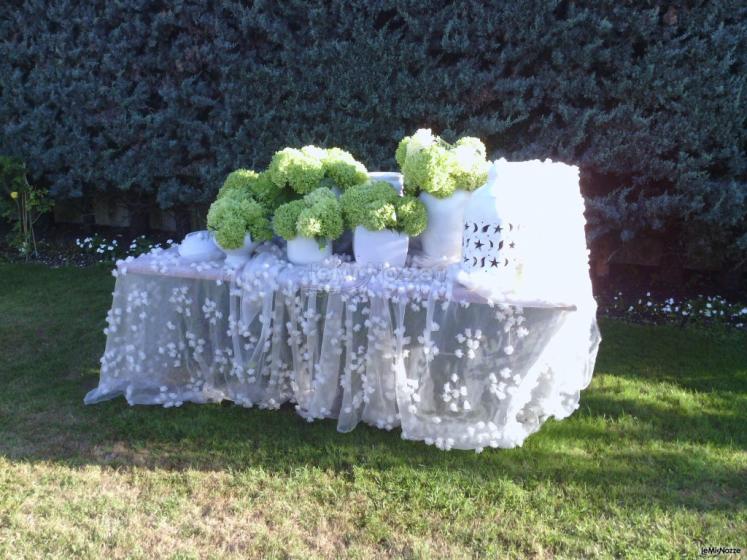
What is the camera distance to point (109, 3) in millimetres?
4840

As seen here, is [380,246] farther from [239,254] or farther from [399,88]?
[399,88]

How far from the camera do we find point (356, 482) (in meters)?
2.55

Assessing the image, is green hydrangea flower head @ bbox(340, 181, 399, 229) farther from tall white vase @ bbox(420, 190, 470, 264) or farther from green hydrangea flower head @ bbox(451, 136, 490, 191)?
green hydrangea flower head @ bbox(451, 136, 490, 191)

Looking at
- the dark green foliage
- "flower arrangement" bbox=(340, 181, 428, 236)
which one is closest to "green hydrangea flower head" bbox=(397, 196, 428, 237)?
"flower arrangement" bbox=(340, 181, 428, 236)

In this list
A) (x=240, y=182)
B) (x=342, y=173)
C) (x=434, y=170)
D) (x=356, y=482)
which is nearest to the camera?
(x=356, y=482)

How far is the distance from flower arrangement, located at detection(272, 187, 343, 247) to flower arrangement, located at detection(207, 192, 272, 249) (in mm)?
106

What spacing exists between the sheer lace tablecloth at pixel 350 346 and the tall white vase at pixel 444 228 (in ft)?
0.46

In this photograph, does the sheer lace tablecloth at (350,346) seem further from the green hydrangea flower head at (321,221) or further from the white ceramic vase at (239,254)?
the green hydrangea flower head at (321,221)

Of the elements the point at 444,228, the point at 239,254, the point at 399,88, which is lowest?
the point at 239,254

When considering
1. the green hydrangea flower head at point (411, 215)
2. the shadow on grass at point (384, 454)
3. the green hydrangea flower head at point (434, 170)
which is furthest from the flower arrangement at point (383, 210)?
the shadow on grass at point (384, 454)

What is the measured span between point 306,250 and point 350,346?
479 mm

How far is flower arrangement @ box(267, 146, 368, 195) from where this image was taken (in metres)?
3.03

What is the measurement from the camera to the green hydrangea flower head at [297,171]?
9.92 ft

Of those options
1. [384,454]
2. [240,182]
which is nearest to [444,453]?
[384,454]
